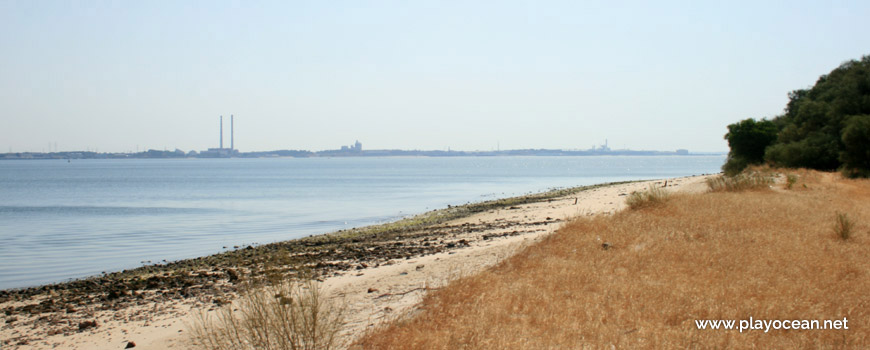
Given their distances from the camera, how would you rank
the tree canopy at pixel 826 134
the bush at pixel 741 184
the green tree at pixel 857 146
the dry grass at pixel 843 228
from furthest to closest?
1. the tree canopy at pixel 826 134
2. the green tree at pixel 857 146
3. the bush at pixel 741 184
4. the dry grass at pixel 843 228

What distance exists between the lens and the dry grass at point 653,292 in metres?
7.05

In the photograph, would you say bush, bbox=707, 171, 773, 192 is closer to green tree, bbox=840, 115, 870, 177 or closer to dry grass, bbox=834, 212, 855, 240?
dry grass, bbox=834, 212, 855, 240

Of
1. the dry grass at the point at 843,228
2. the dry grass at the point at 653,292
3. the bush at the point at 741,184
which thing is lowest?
the dry grass at the point at 653,292

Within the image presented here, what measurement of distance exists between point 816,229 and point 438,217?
828 inches

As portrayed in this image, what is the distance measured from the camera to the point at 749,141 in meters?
54.9

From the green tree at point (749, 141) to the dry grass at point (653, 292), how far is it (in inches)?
1756

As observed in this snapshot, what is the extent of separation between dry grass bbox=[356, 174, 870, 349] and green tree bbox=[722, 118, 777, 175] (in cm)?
4460

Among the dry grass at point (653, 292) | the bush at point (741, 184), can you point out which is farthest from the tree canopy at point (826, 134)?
the dry grass at point (653, 292)

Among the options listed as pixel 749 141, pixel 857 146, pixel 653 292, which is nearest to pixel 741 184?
pixel 857 146

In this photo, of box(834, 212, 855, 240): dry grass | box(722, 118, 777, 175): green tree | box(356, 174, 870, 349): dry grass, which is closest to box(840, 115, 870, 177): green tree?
box(722, 118, 777, 175): green tree

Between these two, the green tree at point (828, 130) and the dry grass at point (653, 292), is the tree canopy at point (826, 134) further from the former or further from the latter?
the dry grass at point (653, 292)

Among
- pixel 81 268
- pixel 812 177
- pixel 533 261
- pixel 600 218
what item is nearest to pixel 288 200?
pixel 81 268

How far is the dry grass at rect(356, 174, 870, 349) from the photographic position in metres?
7.05

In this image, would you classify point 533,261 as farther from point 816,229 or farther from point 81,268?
point 81,268
